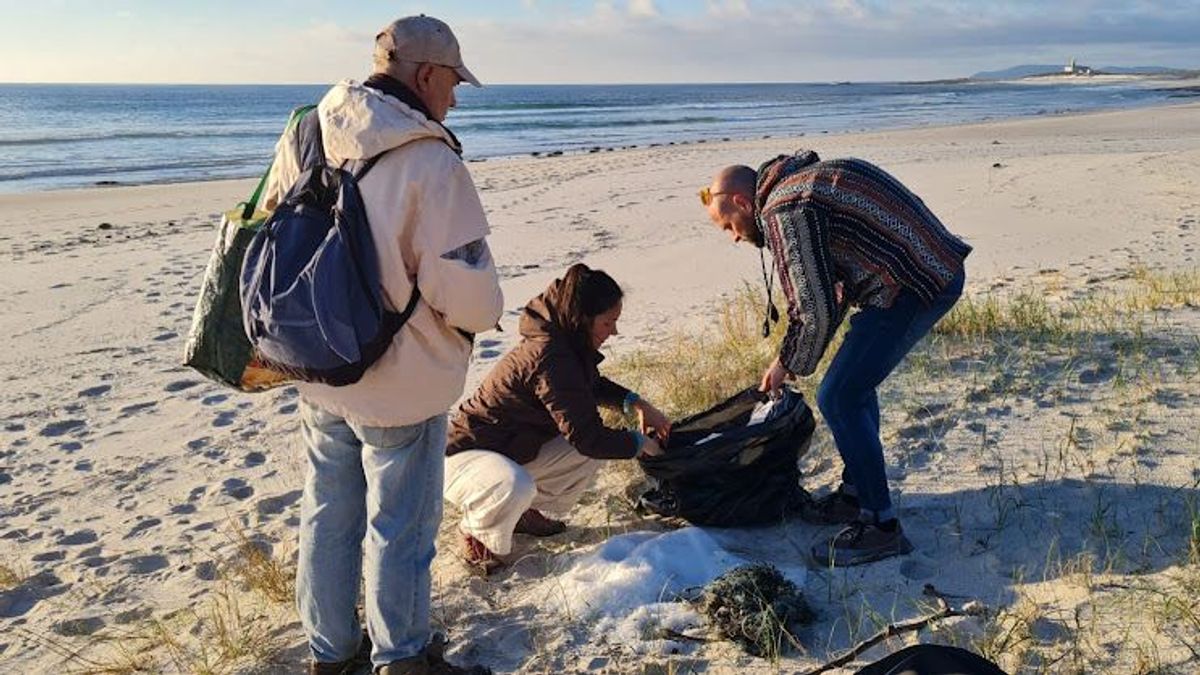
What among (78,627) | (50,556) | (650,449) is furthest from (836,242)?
(50,556)

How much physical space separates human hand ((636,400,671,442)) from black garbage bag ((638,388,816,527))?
0.42 feet

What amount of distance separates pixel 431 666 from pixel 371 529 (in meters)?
0.46

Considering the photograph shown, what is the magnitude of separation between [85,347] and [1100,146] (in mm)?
19344

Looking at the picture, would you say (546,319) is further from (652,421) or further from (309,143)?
(309,143)

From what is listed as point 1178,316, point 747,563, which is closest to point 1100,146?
point 1178,316

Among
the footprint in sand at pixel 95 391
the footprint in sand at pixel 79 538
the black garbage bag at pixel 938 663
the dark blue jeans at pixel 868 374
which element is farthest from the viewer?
the footprint in sand at pixel 95 391

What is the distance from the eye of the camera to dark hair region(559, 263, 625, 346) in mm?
3543

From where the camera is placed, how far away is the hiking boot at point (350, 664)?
2.96m

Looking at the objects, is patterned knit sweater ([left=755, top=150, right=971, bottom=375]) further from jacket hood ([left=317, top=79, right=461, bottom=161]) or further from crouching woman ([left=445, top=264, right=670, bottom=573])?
jacket hood ([left=317, top=79, right=461, bottom=161])

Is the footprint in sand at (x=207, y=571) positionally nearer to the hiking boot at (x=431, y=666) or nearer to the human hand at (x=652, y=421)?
the hiking boot at (x=431, y=666)

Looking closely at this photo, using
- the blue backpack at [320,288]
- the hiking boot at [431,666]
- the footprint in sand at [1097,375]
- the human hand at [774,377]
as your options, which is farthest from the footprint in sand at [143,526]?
the footprint in sand at [1097,375]

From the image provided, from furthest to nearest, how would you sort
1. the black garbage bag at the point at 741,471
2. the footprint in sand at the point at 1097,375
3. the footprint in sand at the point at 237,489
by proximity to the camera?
the footprint in sand at the point at 1097,375 → the footprint in sand at the point at 237,489 → the black garbage bag at the point at 741,471

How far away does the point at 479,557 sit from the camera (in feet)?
12.3

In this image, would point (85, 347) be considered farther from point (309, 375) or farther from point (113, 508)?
point (309, 375)
